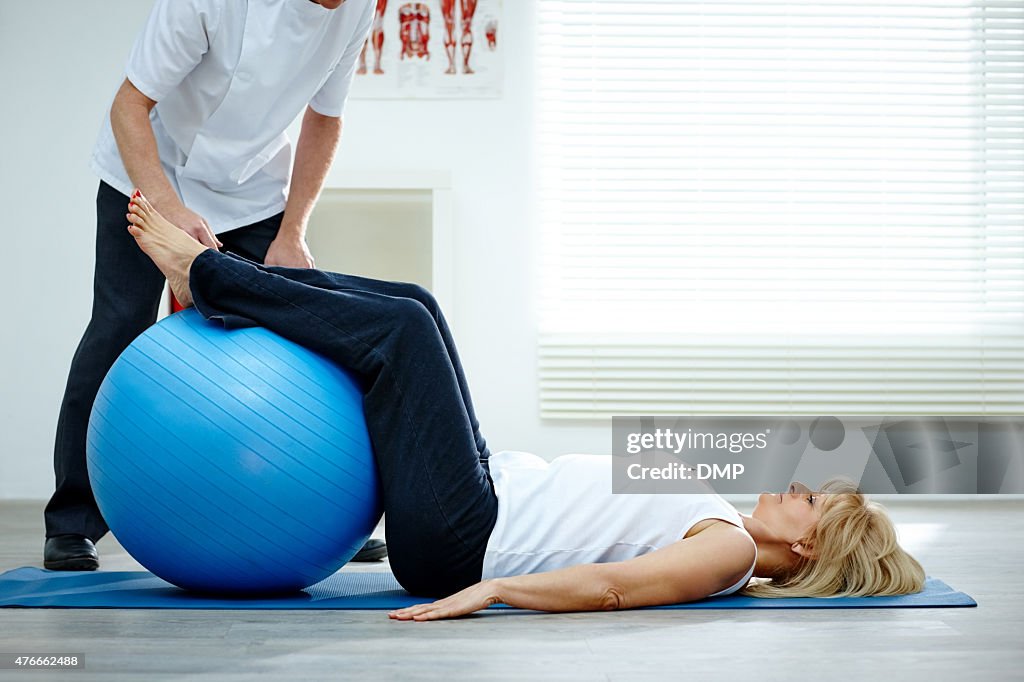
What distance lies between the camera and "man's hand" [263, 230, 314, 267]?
2385 mm

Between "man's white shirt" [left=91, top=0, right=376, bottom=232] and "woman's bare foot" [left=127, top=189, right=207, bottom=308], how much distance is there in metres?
0.34

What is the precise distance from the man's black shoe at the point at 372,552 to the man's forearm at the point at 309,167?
741mm

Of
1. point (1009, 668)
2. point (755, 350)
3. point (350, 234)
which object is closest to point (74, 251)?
point (350, 234)

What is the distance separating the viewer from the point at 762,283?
4.21 meters

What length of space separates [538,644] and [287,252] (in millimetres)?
1151

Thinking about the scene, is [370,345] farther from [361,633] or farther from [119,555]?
[119,555]

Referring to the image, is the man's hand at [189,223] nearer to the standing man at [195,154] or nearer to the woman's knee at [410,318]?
the standing man at [195,154]

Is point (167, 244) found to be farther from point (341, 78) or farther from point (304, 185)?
point (341, 78)

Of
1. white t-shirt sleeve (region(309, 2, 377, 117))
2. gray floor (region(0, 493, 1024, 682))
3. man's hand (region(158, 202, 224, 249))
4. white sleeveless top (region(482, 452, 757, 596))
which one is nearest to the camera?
gray floor (region(0, 493, 1024, 682))

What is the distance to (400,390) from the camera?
5.88ft

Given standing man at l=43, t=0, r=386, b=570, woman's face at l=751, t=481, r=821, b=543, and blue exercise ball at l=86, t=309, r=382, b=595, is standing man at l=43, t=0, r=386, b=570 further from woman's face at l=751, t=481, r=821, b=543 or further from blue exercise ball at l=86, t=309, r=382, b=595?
woman's face at l=751, t=481, r=821, b=543
